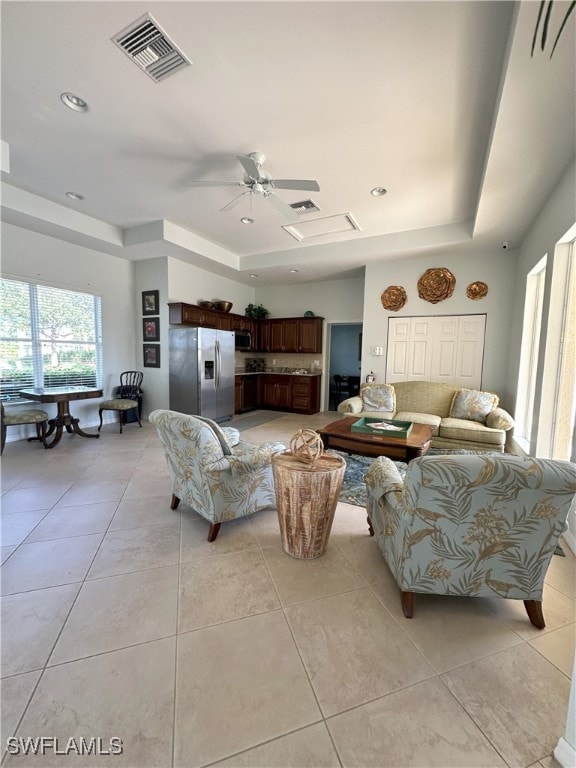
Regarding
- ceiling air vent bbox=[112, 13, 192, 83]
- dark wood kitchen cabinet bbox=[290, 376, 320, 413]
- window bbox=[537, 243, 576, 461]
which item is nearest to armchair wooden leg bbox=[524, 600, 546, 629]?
window bbox=[537, 243, 576, 461]

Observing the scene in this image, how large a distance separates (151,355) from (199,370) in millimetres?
1171

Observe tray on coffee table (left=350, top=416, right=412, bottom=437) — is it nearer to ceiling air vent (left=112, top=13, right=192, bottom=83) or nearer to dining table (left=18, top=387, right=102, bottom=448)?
ceiling air vent (left=112, top=13, right=192, bottom=83)

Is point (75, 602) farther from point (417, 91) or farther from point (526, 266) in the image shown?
point (526, 266)

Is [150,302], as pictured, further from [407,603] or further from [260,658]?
[407,603]

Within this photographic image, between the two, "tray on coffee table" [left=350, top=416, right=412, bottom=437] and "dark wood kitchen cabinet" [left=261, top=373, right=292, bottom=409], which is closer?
"tray on coffee table" [left=350, top=416, right=412, bottom=437]

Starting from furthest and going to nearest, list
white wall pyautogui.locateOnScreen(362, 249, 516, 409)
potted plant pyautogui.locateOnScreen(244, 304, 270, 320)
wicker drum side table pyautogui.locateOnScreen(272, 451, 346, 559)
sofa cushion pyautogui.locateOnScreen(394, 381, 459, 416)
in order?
potted plant pyautogui.locateOnScreen(244, 304, 270, 320), sofa cushion pyautogui.locateOnScreen(394, 381, 459, 416), white wall pyautogui.locateOnScreen(362, 249, 516, 409), wicker drum side table pyautogui.locateOnScreen(272, 451, 346, 559)

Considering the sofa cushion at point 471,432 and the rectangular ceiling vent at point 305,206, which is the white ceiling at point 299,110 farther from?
the sofa cushion at point 471,432

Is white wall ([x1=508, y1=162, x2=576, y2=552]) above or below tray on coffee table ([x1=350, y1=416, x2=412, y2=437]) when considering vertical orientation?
above

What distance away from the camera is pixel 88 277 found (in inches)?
200

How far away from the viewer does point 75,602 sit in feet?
5.33

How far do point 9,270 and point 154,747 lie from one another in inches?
210

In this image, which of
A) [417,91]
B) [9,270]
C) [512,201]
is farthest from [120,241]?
[512,201]

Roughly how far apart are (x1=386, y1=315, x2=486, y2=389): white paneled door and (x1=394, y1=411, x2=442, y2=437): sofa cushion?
2.89 ft

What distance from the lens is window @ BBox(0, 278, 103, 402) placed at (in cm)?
422
